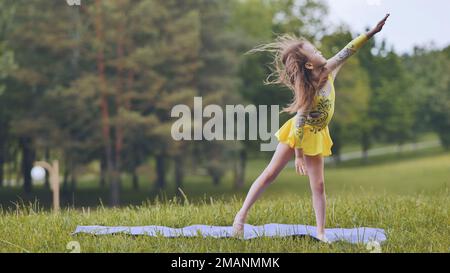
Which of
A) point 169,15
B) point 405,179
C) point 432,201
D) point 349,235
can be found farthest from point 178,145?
point 349,235

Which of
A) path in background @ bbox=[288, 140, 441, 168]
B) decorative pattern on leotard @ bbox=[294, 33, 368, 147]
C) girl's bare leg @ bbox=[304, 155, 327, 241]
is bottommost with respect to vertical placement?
path in background @ bbox=[288, 140, 441, 168]

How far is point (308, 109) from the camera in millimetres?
4523

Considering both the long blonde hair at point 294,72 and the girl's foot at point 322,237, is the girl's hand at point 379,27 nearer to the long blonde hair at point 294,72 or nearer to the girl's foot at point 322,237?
the long blonde hair at point 294,72

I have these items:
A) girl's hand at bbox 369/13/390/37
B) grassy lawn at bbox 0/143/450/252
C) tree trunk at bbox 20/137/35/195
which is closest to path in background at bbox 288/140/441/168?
tree trunk at bbox 20/137/35/195

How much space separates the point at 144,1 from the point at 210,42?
181 inches

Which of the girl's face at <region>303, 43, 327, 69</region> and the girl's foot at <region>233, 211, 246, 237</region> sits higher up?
the girl's face at <region>303, 43, 327, 69</region>

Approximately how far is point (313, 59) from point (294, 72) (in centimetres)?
16

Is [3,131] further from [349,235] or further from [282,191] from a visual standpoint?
[349,235]

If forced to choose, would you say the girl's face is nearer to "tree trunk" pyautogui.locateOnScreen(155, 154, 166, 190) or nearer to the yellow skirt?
the yellow skirt

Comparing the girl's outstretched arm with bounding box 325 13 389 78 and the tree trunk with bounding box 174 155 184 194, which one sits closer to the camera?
the girl's outstretched arm with bounding box 325 13 389 78

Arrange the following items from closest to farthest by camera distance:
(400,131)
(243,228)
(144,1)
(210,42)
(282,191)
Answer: (243,228) → (144,1) → (210,42) → (282,191) → (400,131)

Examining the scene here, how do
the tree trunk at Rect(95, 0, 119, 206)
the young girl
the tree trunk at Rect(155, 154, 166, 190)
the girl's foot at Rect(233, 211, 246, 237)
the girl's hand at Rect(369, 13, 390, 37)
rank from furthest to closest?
the tree trunk at Rect(155, 154, 166, 190) → the tree trunk at Rect(95, 0, 119, 206) → the girl's foot at Rect(233, 211, 246, 237) → the young girl → the girl's hand at Rect(369, 13, 390, 37)

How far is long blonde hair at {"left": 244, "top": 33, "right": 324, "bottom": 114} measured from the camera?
4.54 meters

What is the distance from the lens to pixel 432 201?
21.4 feet
